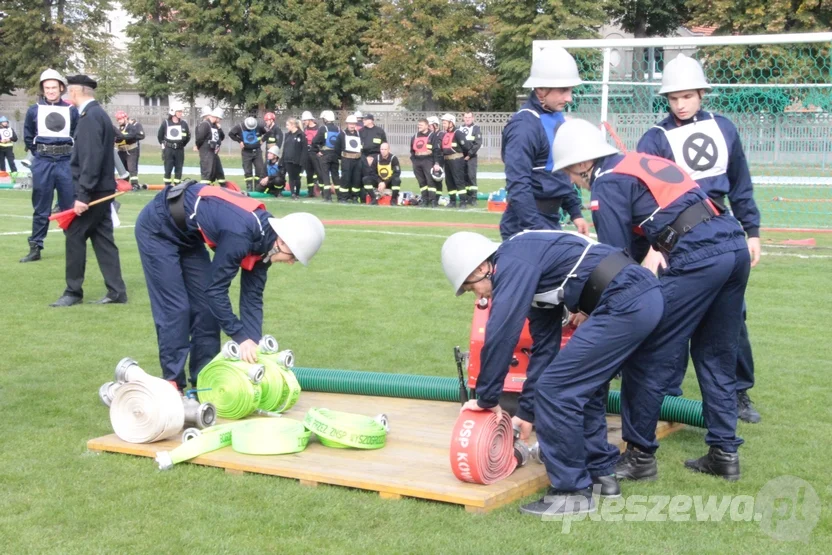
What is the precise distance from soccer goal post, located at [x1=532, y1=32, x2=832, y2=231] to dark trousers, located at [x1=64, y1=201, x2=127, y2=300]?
763 cm

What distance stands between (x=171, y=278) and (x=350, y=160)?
15.9 m

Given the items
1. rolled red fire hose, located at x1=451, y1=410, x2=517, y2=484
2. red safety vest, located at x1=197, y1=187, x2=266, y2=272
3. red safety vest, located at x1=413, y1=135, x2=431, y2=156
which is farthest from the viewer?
red safety vest, located at x1=413, y1=135, x2=431, y2=156

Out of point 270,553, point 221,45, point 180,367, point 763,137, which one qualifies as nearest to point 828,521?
point 270,553

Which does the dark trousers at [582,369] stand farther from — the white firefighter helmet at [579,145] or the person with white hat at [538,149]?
the person with white hat at [538,149]

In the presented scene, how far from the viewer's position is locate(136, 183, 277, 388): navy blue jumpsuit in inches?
237

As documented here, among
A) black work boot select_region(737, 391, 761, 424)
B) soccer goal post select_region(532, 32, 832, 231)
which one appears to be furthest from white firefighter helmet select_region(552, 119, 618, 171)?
soccer goal post select_region(532, 32, 832, 231)

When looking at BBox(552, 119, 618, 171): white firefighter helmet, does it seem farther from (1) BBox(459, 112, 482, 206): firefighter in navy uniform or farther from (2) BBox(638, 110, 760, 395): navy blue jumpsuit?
(1) BBox(459, 112, 482, 206): firefighter in navy uniform

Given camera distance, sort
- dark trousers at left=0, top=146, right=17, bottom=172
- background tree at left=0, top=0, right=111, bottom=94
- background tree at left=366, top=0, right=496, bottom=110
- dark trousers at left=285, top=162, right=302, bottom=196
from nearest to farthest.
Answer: dark trousers at left=285, top=162, right=302, bottom=196 < dark trousers at left=0, top=146, right=17, bottom=172 < background tree at left=366, top=0, right=496, bottom=110 < background tree at left=0, top=0, right=111, bottom=94

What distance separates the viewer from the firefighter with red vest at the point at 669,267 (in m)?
5.23

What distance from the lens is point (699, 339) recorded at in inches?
219

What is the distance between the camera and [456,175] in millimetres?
21875

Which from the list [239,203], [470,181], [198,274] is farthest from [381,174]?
[239,203]

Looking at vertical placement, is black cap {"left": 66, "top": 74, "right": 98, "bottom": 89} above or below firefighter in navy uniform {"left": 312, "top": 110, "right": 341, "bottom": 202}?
above

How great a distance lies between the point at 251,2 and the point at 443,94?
1056 centimetres
